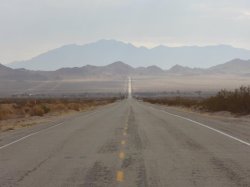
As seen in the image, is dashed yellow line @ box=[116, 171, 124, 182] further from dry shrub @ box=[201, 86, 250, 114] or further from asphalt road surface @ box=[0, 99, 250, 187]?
dry shrub @ box=[201, 86, 250, 114]

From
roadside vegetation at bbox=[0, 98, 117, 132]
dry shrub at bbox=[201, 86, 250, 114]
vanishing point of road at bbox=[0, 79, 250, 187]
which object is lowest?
roadside vegetation at bbox=[0, 98, 117, 132]

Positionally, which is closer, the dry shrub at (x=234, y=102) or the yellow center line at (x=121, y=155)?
the yellow center line at (x=121, y=155)

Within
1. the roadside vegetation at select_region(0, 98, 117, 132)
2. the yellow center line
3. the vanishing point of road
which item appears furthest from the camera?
the roadside vegetation at select_region(0, 98, 117, 132)

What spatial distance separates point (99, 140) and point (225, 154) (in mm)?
6050

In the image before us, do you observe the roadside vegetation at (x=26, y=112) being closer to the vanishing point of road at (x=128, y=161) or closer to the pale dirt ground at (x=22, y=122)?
the pale dirt ground at (x=22, y=122)

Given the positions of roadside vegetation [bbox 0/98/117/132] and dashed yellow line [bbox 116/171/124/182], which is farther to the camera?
roadside vegetation [bbox 0/98/117/132]

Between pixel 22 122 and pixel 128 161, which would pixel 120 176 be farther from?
pixel 22 122

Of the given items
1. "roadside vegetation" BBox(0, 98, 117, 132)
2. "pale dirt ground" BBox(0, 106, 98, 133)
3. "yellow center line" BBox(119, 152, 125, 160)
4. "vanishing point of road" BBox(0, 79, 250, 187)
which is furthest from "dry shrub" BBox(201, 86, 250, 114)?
"yellow center line" BBox(119, 152, 125, 160)

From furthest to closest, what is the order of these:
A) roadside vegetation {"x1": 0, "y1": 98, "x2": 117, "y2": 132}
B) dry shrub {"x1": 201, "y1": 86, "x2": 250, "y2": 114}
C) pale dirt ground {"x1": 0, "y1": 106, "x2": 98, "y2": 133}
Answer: dry shrub {"x1": 201, "y1": 86, "x2": 250, "y2": 114}, roadside vegetation {"x1": 0, "y1": 98, "x2": 117, "y2": 132}, pale dirt ground {"x1": 0, "y1": 106, "x2": 98, "y2": 133}

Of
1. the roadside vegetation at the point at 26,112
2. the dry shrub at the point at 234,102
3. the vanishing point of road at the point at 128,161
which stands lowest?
the roadside vegetation at the point at 26,112

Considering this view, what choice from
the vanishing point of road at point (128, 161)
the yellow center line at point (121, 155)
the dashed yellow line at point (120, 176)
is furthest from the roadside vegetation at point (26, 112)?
the dashed yellow line at point (120, 176)

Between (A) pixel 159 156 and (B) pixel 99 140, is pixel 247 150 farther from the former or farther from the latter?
(B) pixel 99 140

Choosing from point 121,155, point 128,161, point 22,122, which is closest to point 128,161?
point 128,161

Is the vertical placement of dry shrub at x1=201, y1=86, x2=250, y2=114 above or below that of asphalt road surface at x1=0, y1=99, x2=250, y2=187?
above
